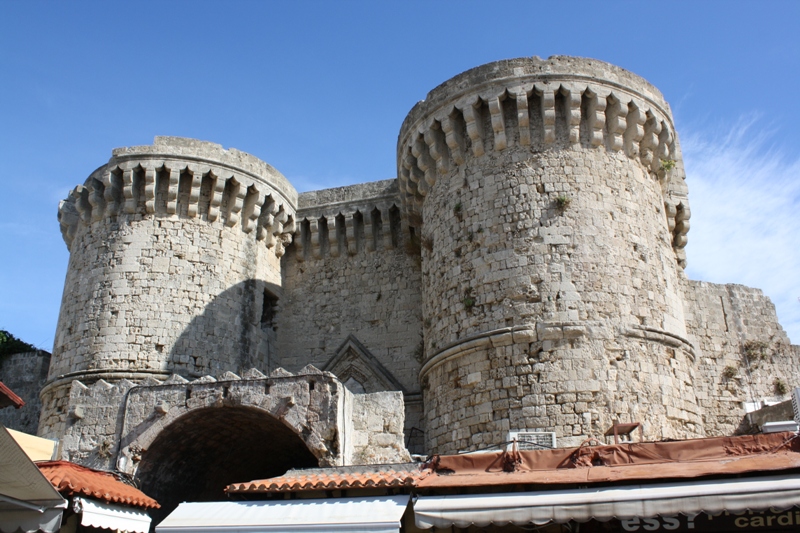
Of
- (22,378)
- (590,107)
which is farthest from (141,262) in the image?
(590,107)

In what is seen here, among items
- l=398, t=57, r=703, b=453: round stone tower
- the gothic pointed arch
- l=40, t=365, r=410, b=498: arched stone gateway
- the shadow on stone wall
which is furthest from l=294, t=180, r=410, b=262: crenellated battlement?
l=40, t=365, r=410, b=498: arched stone gateway

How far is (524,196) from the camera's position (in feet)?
38.9

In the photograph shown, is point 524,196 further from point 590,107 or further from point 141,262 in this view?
point 141,262

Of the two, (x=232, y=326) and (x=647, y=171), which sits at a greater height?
(x=647, y=171)

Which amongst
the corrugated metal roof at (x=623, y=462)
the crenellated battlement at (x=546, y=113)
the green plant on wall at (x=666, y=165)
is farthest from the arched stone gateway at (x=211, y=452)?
the green plant on wall at (x=666, y=165)

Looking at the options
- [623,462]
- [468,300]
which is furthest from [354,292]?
[623,462]

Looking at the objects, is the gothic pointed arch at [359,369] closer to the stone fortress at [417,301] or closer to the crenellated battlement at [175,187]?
the stone fortress at [417,301]

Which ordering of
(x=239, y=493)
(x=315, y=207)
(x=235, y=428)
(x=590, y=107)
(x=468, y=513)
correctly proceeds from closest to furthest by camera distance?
(x=468, y=513) → (x=239, y=493) → (x=235, y=428) → (x=590, y=107) → (x=315, y=207)

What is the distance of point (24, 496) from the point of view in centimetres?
684

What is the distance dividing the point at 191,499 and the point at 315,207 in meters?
6.72

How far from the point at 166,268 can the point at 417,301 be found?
15.9 ft

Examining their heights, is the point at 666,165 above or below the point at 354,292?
above

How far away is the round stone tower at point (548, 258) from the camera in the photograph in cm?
1066

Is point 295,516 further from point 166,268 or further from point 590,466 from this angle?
point 166,268
